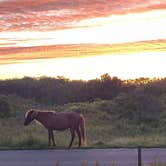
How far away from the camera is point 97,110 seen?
4500cm

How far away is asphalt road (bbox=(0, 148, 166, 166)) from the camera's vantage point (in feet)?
58.4

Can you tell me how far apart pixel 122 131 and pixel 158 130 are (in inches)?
74.9

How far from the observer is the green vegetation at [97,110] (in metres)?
24.8

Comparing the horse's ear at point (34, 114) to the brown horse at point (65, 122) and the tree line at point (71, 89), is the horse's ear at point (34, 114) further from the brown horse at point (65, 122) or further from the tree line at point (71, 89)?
the tree line at point (71, 89)

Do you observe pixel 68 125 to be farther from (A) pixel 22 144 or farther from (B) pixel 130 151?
(B) pixel 130 151

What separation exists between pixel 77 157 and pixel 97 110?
25561 millimetres

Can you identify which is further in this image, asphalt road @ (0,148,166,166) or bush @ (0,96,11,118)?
bush @ (0,96,11,118)

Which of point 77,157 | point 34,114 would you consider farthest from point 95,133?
point 77,157

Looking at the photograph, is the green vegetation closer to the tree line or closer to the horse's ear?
the tree line

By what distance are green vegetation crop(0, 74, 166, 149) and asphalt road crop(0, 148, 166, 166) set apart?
192cm

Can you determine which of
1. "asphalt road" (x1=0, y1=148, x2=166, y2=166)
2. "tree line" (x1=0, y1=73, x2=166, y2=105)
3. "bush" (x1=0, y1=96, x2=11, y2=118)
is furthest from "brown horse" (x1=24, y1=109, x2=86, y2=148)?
"tree line" (x1=0, y1=73, x2=166, y2=105)

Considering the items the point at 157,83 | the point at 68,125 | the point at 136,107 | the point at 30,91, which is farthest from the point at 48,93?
the point at 68,125

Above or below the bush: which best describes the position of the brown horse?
above

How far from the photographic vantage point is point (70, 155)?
20.1m
